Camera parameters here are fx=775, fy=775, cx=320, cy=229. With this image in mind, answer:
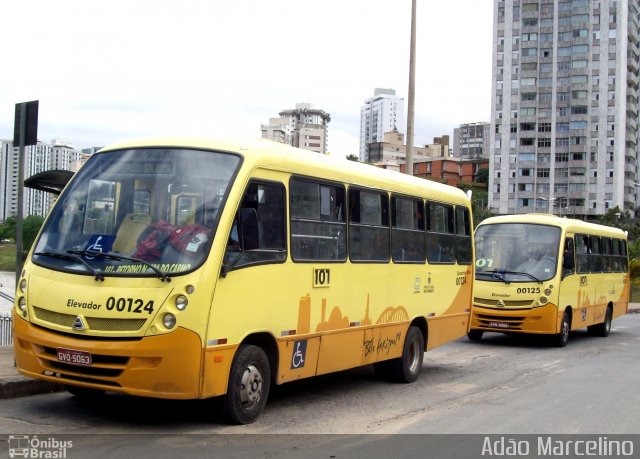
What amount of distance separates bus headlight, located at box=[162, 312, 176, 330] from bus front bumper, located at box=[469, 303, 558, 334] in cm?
1122

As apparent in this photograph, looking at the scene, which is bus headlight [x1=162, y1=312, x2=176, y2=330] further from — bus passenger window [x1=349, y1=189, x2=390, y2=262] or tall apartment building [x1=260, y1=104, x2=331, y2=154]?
tall apartment building [x1=260, y1=104, x2=331, y2=154]

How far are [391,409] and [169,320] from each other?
3.60 metres

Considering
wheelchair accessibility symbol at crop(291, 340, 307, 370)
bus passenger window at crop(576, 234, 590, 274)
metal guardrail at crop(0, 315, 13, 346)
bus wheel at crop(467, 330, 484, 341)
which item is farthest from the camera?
metal guardrail at crop(0, 315, 13, 346)

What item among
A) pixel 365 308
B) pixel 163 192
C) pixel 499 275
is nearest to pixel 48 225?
pixel 163 192

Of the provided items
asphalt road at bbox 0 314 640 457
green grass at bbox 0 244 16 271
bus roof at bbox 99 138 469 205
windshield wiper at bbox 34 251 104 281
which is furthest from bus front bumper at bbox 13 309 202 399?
green grass at bbox 0 244 16 271

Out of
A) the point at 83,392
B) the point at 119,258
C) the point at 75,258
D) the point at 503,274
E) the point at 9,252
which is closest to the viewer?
the point at 119,258

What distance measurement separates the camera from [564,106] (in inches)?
4230

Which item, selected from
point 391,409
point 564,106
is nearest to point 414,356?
point 391,409

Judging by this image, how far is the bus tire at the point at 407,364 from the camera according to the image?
11398mm

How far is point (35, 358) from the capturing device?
737cm

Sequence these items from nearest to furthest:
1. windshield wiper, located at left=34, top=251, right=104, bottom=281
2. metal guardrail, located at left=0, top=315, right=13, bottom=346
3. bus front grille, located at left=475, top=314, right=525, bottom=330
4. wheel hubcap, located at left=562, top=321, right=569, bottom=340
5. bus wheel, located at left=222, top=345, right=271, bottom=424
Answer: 1. windshield wiper, located at left=34, top=251, right=104, bottom=281
2. bus wheel, located at left=222, top=345, right=271, bottom=424
3. bus front grille, located at left=475, top=314, right=525, bottom=330
4. wheel hubcap, located at left=562, top=321, right=569, bottom=340
5. metal guardrail, located at left=0, top=315, right=13, bottom=346

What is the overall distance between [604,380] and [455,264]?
9.93 ft

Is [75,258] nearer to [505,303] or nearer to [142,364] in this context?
[142,364]

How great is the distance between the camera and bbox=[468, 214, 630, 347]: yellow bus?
17031 mm
